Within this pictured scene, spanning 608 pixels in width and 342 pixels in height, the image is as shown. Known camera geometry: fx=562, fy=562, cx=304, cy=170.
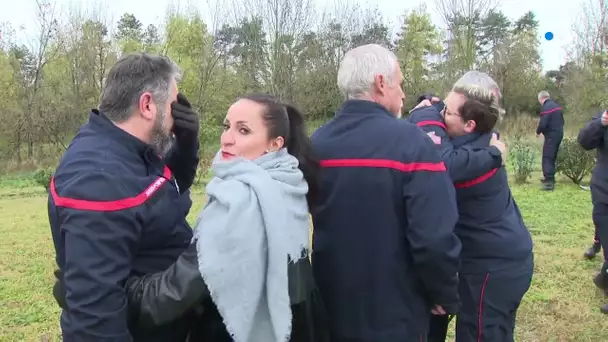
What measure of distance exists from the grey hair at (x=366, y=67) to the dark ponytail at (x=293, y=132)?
0.30m

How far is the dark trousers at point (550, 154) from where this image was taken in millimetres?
10984

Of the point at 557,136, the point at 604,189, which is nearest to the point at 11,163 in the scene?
the point at 557,136

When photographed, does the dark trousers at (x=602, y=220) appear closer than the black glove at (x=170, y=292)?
No

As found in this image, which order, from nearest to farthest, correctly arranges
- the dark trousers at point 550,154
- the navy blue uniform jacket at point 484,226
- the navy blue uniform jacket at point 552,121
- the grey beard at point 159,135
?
the grey beard at point 159,135, the navy blue uniform jacket at point 484,226, the dark trousers at point 550,154, the navy blue uniform jacket at point 552,121

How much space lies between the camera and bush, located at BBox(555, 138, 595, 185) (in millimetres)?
11023

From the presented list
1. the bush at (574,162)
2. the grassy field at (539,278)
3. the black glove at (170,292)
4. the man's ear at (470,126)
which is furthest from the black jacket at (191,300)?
the bush at (574,162)

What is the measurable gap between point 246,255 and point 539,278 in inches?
188

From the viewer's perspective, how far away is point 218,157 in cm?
183

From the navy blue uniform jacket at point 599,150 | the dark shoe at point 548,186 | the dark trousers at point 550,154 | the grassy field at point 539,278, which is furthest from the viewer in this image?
the dark trousers at point 550,154

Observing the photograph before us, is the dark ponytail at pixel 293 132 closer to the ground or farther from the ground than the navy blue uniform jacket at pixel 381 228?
farther from the ground

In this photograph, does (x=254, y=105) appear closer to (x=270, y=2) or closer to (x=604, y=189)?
(x=604, y=189)

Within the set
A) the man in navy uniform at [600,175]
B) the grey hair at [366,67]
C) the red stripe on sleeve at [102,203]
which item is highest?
the grey hair at [366,67]

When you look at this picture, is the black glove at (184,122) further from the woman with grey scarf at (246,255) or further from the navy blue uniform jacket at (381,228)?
the navy blue uniform jacket at (381,228)

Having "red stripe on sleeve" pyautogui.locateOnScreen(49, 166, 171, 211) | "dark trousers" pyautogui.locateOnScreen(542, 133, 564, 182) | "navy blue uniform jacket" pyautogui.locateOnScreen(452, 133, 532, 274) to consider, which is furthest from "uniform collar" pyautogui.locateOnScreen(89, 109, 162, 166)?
"dark trousers" pyautogui.locateOnScreen(542, 133, 564, 182)
